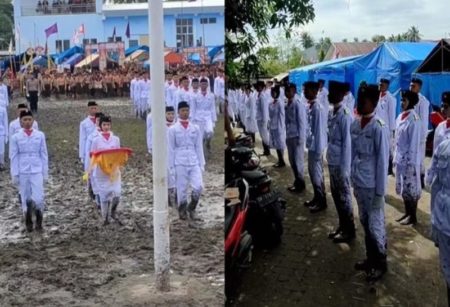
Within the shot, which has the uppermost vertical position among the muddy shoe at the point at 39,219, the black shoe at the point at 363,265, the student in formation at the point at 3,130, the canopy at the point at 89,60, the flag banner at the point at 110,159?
the canopy at the point at 89,60

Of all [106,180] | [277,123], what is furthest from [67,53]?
[277,123]

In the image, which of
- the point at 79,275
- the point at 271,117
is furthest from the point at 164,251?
the point at 271,117

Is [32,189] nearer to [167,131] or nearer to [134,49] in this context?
[167,131]

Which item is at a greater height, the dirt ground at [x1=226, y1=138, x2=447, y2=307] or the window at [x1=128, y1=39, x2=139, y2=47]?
the window at [x1=128, y1=39, x2=139, y2=47]

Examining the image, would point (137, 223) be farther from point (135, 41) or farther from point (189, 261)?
point (135, 41)

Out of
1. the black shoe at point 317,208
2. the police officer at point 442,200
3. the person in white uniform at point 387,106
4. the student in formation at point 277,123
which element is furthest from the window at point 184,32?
the student in formation at point 277,123

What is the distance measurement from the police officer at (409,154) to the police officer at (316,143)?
0.66 metres

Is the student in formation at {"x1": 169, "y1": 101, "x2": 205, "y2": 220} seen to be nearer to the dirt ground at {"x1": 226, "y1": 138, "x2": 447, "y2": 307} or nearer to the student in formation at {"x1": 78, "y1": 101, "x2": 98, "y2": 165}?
the student in formation at {"x1": 78, "y1": 101, "x2": 98, "y2": 165}

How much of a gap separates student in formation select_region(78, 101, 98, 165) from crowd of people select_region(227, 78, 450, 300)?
0.60 m

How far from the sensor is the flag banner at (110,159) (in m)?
2.30

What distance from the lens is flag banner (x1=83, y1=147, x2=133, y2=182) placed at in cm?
230

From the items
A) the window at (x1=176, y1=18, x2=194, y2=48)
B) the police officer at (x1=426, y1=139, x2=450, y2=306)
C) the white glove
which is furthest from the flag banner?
the white glove

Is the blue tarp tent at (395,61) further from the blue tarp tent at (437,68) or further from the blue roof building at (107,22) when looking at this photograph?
the blue roof building at (107,22)

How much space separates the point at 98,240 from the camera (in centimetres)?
232
